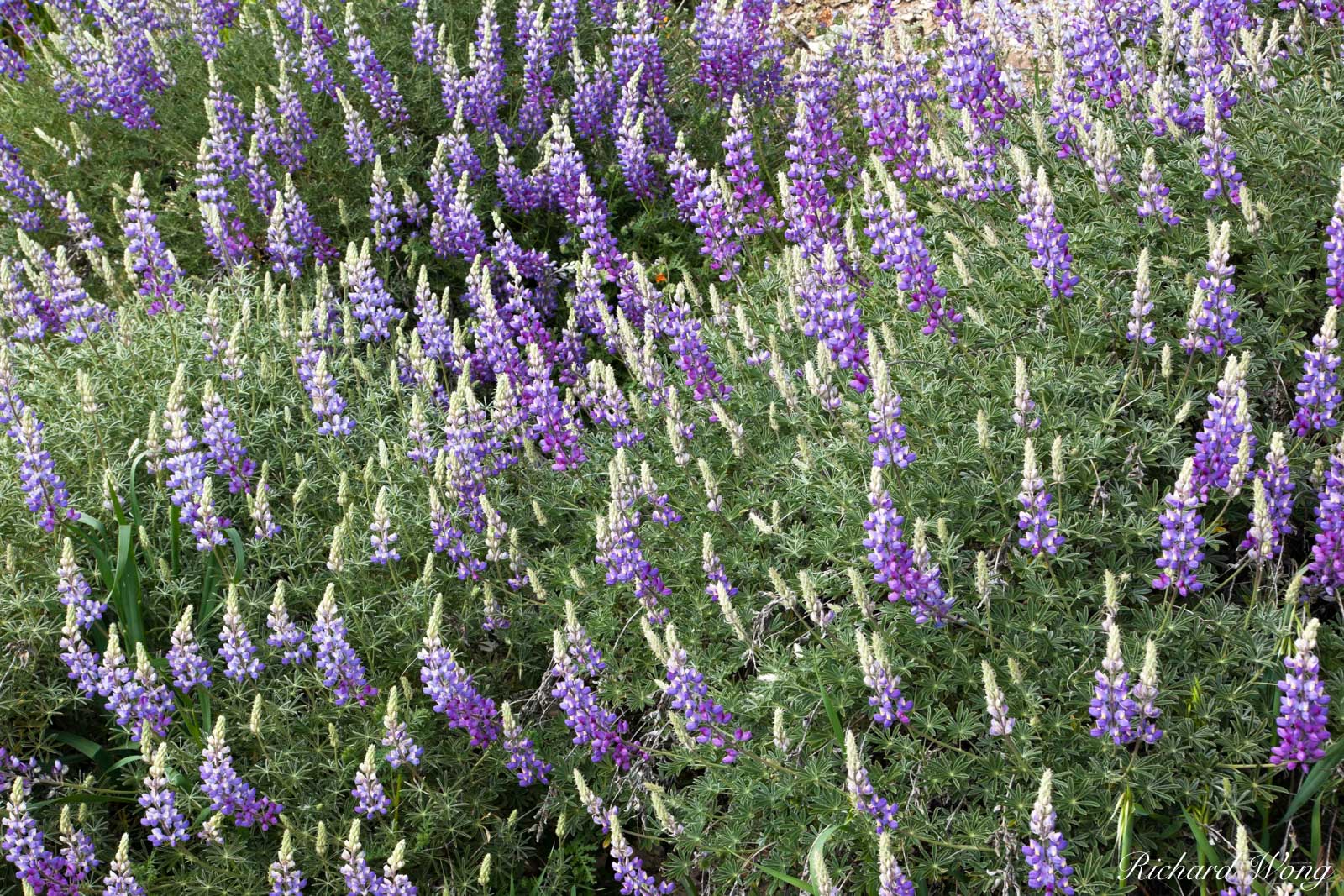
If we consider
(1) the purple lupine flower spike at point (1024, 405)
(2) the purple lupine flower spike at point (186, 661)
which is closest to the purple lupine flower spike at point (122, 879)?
(2) the purple lupine flower spike at point (186, 661)

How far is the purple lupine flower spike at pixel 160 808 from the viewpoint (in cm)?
345

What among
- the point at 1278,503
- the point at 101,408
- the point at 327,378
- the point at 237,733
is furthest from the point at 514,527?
the point at 1278,503

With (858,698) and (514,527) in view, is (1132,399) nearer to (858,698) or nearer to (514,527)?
(858,698)

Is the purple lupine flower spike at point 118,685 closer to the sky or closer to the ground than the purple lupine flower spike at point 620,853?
closer to the sky

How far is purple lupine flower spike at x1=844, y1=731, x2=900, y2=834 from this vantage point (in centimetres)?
293

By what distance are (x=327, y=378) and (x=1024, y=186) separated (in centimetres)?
258

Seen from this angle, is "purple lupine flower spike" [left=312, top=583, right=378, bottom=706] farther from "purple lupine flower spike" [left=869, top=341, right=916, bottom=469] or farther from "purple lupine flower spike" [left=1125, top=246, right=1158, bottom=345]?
"purple lupine flower spike" [left=1125, top=246, right=1158, bottom=345]

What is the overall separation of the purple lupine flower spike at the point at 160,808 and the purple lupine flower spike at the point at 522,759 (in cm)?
97

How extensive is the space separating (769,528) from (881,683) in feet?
2.47

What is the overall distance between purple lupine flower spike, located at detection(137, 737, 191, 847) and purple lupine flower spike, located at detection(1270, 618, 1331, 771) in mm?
2936

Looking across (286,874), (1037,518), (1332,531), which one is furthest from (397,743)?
(1332,531)

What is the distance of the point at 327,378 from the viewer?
457 cm

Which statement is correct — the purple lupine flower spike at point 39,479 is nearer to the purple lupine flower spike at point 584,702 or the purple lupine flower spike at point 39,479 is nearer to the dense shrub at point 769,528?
the dense shrub at point 769,528

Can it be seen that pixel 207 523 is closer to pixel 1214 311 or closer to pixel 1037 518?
pixel 1037 518
